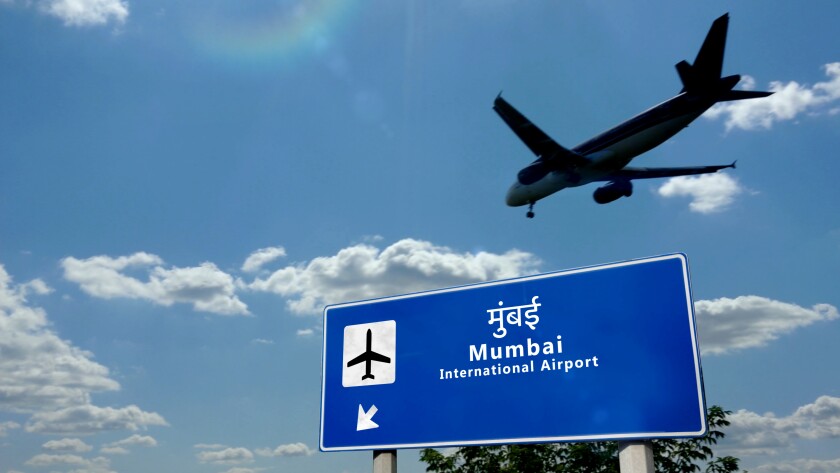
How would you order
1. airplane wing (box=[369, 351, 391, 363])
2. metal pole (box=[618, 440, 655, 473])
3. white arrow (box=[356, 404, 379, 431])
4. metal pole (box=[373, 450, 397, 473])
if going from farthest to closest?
airplane wing (box=[369, 351, 391, 363]) < white arrow (box=[356, 404, 379, 431]) < metal pole (box=[373, 450, 397, 473]) < metal pole (box=[618, 440, 655, 473])

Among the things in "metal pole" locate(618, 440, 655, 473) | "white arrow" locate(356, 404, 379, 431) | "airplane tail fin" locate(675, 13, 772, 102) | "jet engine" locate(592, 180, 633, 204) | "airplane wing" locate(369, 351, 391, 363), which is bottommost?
"metal pole" locate(618, 440, 655, 473)

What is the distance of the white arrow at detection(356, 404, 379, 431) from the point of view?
12.1 m

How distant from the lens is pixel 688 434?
9.09m

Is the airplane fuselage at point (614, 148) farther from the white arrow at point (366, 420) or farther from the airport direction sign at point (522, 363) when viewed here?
the white arrow at point (366, 420)

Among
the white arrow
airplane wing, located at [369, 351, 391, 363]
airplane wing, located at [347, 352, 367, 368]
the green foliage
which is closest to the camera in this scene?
the white arrow

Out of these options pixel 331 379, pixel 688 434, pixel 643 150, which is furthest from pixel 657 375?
pixel 643 150

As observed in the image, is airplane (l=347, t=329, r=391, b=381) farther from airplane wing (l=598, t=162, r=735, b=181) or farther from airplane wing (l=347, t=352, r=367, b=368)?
airplane wing (l=598, t=162, r=735, b=181)

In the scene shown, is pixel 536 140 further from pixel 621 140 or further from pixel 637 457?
pixel 637 457

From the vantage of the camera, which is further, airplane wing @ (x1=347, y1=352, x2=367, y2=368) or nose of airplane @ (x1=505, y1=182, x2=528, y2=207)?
nose of airplane @ (x1=505, y1=182, x2=528, y2=207)

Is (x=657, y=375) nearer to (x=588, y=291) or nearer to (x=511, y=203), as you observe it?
(x=588, y=291)

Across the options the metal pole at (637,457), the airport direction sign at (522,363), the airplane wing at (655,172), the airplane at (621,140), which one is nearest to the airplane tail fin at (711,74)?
the airplane at (621,140)

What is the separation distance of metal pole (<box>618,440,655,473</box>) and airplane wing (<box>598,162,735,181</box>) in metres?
35.5

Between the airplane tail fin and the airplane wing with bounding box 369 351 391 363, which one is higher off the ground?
Result: the airplane tail fin

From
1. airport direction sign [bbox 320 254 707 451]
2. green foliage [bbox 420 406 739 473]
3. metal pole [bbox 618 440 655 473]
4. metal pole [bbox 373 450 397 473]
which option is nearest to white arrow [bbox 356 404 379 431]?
airport direction sign [bbox 320 254 707 451]
